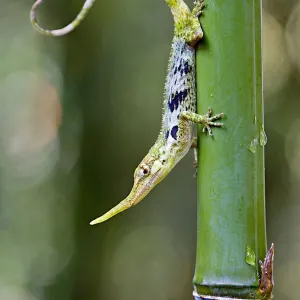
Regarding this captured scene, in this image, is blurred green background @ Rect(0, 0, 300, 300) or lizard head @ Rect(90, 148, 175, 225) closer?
lizard head @ Rect(90, 148, 175, 225)

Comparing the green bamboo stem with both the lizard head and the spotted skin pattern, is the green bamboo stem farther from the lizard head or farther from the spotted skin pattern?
the lizard head

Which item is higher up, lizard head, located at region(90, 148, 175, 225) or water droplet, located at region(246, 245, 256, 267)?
lizard head, located at region(90, 148, 175, 225)

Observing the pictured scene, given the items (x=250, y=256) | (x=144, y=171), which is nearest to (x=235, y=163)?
(x=250, y=256)

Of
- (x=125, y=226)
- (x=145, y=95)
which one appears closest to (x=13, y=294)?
(x=125, y=226)

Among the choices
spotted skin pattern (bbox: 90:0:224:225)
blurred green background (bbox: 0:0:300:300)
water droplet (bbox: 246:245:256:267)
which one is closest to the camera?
water droplet (bbox: 246:245:256:267)

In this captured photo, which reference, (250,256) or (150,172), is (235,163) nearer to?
(250,256)

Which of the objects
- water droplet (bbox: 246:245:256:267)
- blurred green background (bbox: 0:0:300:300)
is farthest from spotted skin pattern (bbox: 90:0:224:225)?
blurred green background (bbox: 0:0:300:300)

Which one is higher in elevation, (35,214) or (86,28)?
(86,28)

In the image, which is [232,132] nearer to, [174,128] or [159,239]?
[174,128]
